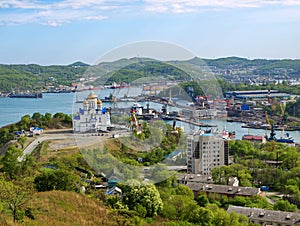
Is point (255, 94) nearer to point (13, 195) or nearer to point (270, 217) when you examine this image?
point (270, 217)

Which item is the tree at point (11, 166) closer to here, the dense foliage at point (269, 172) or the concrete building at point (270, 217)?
the concrete building at point (270, 217)

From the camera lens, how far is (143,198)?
12.0 feet

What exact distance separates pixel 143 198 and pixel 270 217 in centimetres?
142

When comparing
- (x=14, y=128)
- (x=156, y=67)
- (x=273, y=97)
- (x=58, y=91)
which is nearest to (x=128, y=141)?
(x=156, y=67)

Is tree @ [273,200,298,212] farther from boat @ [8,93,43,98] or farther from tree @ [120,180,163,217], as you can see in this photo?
boat @ [8,93,43,98]

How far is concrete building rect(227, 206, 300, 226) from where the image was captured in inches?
172

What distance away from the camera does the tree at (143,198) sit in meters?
3.64

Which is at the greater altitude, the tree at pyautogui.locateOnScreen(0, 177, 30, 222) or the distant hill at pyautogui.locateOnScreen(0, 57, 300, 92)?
the distant hill at pyautogui.locateOnScreen(0, 57, 300, 92)

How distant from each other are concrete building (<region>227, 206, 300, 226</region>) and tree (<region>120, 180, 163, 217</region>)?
1.11 meters

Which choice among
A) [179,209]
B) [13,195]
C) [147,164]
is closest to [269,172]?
[179,209]

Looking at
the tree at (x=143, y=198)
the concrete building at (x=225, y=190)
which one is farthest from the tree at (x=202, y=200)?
the tree at (x=143, y=198)

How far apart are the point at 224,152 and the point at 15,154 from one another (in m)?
2.79

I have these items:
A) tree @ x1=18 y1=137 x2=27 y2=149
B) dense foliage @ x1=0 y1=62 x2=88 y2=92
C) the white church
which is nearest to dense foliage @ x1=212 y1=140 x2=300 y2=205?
the white church

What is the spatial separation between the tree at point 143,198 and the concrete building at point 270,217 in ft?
3.65
